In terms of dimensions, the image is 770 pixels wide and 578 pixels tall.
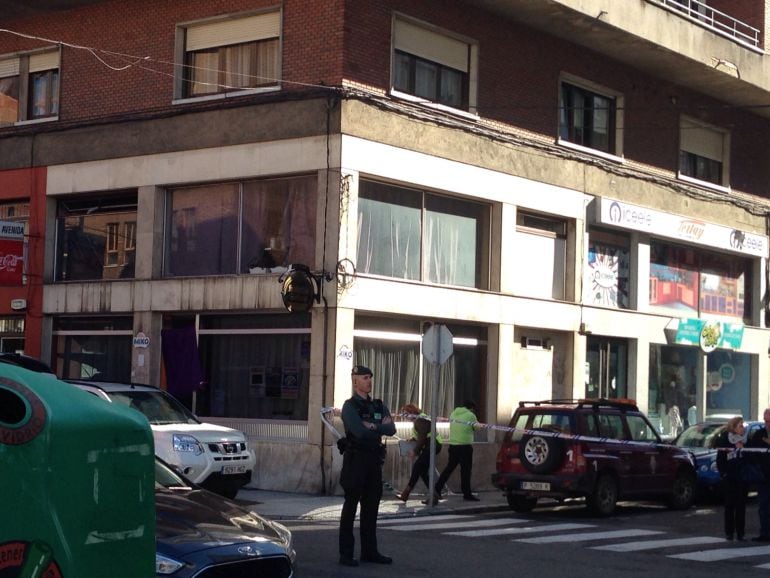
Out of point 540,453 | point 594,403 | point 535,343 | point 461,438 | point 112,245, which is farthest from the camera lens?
point 535,343

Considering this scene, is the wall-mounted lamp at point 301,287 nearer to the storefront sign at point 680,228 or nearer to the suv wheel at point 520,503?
the suv wheel at point 520,503

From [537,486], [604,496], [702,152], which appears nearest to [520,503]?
[537,486]

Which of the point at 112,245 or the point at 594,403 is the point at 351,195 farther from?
the point at 112,245

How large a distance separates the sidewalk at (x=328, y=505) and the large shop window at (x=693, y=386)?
8418 millimetres

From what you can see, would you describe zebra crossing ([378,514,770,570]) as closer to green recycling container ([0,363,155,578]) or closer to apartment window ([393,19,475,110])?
apartment window ([393,19,475,110])

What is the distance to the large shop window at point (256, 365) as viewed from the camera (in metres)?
22.0

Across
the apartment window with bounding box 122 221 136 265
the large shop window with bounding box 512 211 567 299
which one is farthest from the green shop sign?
the apartment window with bounding box 122 221 136 265

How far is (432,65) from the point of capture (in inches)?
921

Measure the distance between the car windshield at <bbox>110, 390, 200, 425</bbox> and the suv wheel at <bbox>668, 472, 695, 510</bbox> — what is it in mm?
7636

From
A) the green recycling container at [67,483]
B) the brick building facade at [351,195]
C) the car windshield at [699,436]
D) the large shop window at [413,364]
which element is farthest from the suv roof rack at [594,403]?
the green recycling container at [67,483]

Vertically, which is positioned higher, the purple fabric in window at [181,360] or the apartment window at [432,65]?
the apartment window at [432,65]

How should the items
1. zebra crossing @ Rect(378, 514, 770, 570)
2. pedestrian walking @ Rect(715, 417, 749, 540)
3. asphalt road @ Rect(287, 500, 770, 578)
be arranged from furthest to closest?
1. pedestrian walking @ Rect(715, 417, 749, 540)
2. zebra crossing @ Rect(378, 514, 770, 570)
3. asphalt road @ Rect(287, 500, 770, 578)

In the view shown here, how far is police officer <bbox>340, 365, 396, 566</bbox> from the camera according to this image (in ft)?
40.1

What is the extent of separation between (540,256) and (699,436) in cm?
510
